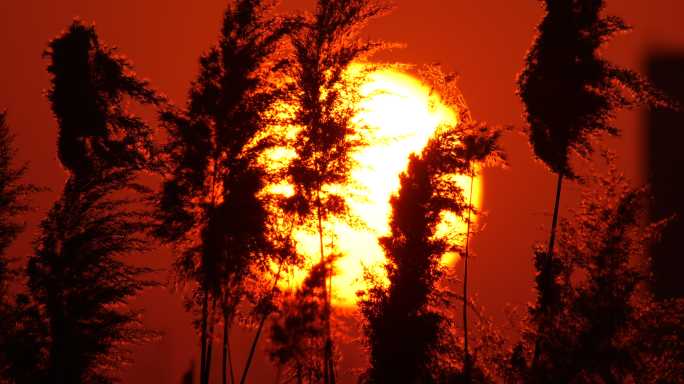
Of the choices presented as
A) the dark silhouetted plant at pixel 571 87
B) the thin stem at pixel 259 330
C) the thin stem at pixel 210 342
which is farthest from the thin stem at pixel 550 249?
the thin stem at pixel 210 342

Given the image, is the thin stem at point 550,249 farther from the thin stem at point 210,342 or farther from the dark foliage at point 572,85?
the thin stem at point 210,342

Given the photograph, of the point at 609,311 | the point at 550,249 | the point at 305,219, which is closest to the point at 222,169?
the point at 305,219

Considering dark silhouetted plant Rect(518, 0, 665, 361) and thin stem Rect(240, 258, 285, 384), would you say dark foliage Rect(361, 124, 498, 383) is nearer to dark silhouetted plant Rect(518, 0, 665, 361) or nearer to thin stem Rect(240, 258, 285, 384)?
dark silhouetted plant Rect(518, 0, 665, 361)

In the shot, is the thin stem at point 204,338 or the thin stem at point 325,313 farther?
the thin stem at point 204,338

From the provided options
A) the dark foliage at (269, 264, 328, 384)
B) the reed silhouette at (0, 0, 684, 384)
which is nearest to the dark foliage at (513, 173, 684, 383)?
the reed silhouette at (0, 0, 684, 384)

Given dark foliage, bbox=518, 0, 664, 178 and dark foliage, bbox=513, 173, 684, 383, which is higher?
dark foliage, bbox=518, 0, 664, 178

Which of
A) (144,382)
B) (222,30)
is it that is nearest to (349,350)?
(222,30)

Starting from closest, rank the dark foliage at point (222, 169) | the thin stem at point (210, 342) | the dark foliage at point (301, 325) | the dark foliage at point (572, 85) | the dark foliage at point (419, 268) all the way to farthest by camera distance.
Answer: the dark foliage at point (301, 325)
the dark foliage at point (572, 85)
the dark foliage at point (222, 169)
the thin stem at point (210, 342)
the dark foliage at point (419, 268)

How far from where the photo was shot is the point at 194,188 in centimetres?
→ 923

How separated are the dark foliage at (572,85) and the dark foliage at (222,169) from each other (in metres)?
3.80

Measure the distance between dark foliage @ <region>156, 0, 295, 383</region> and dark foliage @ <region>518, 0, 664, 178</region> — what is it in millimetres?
3802

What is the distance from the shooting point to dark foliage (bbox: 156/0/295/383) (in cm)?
912

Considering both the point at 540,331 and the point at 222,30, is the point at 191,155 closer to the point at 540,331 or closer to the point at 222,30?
the point at 222,30

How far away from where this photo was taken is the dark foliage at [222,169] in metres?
9.12
